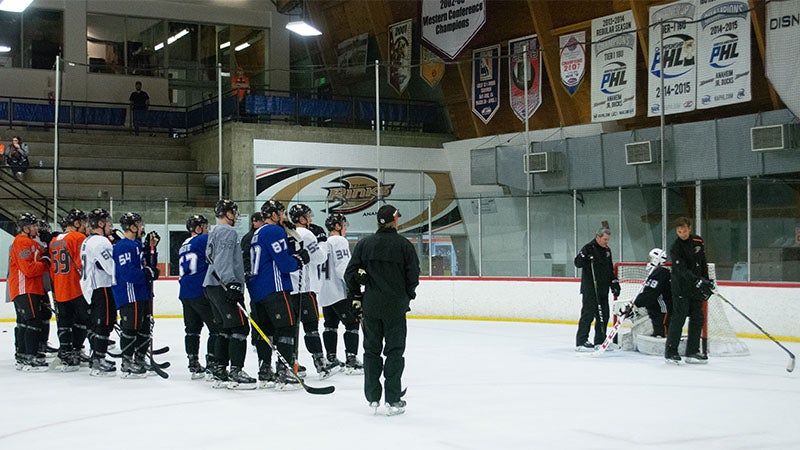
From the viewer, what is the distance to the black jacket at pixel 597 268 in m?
9.67

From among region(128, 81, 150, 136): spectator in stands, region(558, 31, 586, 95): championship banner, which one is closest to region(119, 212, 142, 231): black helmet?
region(558, 31, 586, 95): championship banner

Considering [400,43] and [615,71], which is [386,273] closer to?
[615,71]

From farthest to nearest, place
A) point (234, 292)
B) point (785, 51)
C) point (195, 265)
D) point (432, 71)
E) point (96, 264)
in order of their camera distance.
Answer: point (432, 71) < point (785, 51) < point (96, 264) < point (195, 265) < point (234, 292)

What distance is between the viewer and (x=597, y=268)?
9664 mm

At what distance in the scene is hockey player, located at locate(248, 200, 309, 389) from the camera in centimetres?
710

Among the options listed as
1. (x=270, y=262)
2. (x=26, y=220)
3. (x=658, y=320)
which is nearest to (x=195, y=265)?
(x=270, y=262)

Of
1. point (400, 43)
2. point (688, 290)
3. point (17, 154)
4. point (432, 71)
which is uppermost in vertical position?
point (400, 43)

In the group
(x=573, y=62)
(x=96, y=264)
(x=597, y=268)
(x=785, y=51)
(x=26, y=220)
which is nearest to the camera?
(x=96, y=264)

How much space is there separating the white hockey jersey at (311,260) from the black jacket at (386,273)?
67.3 inches

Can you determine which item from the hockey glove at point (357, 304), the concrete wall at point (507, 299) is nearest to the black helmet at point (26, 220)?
the hockey glove at point (357, 304)

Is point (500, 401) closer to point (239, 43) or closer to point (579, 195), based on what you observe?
point (579, 195)

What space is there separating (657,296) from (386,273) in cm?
423

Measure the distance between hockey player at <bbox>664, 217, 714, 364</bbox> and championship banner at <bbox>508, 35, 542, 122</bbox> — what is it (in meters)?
9.12

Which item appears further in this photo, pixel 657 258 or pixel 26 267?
pixel 657 258
